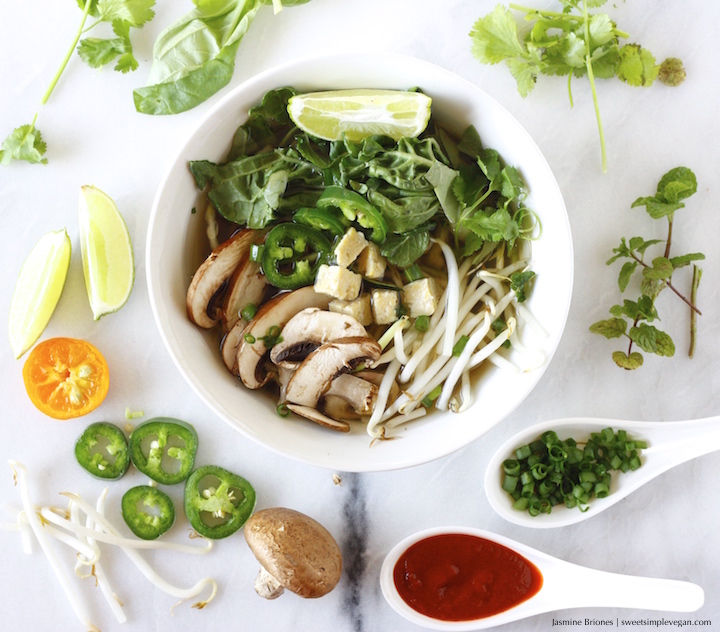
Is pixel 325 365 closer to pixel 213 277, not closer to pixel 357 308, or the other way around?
pixel 357 308

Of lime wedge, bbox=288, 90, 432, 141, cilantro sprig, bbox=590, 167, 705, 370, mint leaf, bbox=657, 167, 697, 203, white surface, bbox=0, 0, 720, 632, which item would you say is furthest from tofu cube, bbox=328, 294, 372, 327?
mint leaf, bbox=657, 167, 697, 203

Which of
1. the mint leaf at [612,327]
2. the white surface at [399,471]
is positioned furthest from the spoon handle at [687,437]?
the mint leaf at [612,327]

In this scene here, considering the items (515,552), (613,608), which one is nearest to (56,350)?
(515,552)

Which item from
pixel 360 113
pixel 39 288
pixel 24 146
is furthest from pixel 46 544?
pixel 360 113

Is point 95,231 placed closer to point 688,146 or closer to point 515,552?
point 515,552

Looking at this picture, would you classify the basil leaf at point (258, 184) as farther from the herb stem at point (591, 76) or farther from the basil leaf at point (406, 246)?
the herb stem at point (591, 76)

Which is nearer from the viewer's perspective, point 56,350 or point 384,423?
point 384,423
